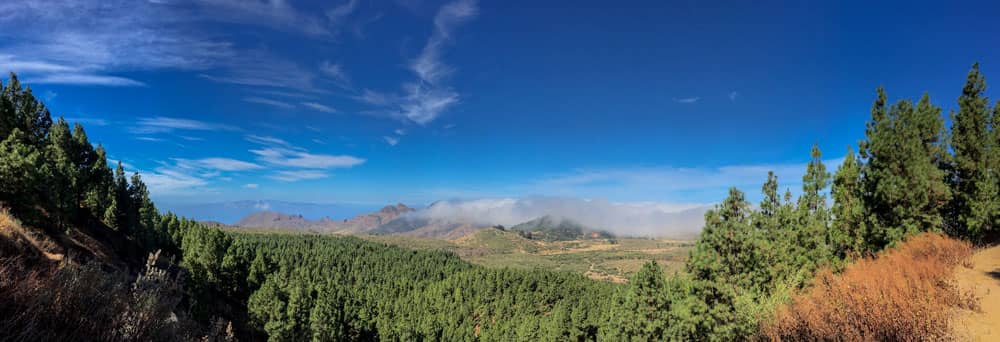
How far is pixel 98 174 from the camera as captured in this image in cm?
4950

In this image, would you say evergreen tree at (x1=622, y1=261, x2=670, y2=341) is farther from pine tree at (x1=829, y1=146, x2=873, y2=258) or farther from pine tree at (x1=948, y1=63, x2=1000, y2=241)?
pine tree at (x1=948, y1=63, x2=1000, y2=241)

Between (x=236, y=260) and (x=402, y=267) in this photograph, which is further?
(x=402, y=267)

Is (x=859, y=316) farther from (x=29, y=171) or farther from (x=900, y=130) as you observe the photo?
(x=29, y=171)

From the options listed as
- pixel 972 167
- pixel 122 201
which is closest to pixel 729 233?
pixel 972 167

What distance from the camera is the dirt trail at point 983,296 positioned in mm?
8180

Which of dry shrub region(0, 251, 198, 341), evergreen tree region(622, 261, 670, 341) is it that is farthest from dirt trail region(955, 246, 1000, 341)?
evergreen tree region(622, 261, 670, 341)

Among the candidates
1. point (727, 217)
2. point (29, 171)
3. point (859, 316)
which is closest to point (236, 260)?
point (29, 171)

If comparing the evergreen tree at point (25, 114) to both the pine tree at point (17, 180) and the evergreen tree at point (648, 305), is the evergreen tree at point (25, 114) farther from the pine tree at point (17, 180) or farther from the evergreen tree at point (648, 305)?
the evergreen tree at point (648, 305)

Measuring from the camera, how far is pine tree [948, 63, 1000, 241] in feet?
61.5

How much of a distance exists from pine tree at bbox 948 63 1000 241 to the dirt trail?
4.31m

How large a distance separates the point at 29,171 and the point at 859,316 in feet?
147

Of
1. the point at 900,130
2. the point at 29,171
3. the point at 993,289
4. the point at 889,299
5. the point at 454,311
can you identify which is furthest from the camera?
the point at 454,311

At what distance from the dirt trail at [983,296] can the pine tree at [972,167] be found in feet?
14.1

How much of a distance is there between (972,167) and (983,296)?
15.5m
